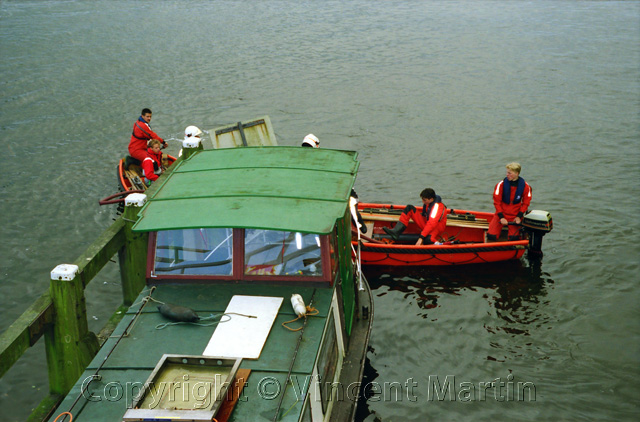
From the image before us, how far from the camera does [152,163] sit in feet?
57.4

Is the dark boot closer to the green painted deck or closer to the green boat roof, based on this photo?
the green boat roof

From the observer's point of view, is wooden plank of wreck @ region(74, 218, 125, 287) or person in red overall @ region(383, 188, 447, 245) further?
person in red overall @ region(383, 188, 447, 245)

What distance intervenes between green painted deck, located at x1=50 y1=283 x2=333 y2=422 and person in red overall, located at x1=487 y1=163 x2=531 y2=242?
295 inches

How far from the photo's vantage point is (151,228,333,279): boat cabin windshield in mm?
8484

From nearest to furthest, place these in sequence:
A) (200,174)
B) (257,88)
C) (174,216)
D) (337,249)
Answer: (174,216) → (337,249) → (200,174) → (257,88)

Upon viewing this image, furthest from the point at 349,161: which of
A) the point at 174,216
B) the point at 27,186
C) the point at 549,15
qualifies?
the point at 549,15

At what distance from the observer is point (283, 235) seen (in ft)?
28.2

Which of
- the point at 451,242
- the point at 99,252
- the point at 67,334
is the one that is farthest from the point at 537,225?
the point at 67,334

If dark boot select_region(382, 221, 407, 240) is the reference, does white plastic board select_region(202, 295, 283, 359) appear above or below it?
above

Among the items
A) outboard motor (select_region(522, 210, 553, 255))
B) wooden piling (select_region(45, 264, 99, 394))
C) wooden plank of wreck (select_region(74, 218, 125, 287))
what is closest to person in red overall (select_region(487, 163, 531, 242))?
outboard motor (select_region(522, 210, 553, 255))

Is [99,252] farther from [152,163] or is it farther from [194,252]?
[152,163]

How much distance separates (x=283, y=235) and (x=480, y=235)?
27.3ft

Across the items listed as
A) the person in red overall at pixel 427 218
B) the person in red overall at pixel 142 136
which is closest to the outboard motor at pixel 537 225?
the person in red overall at pixel 427 218

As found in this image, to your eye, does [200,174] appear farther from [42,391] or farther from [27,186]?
[27,186]
